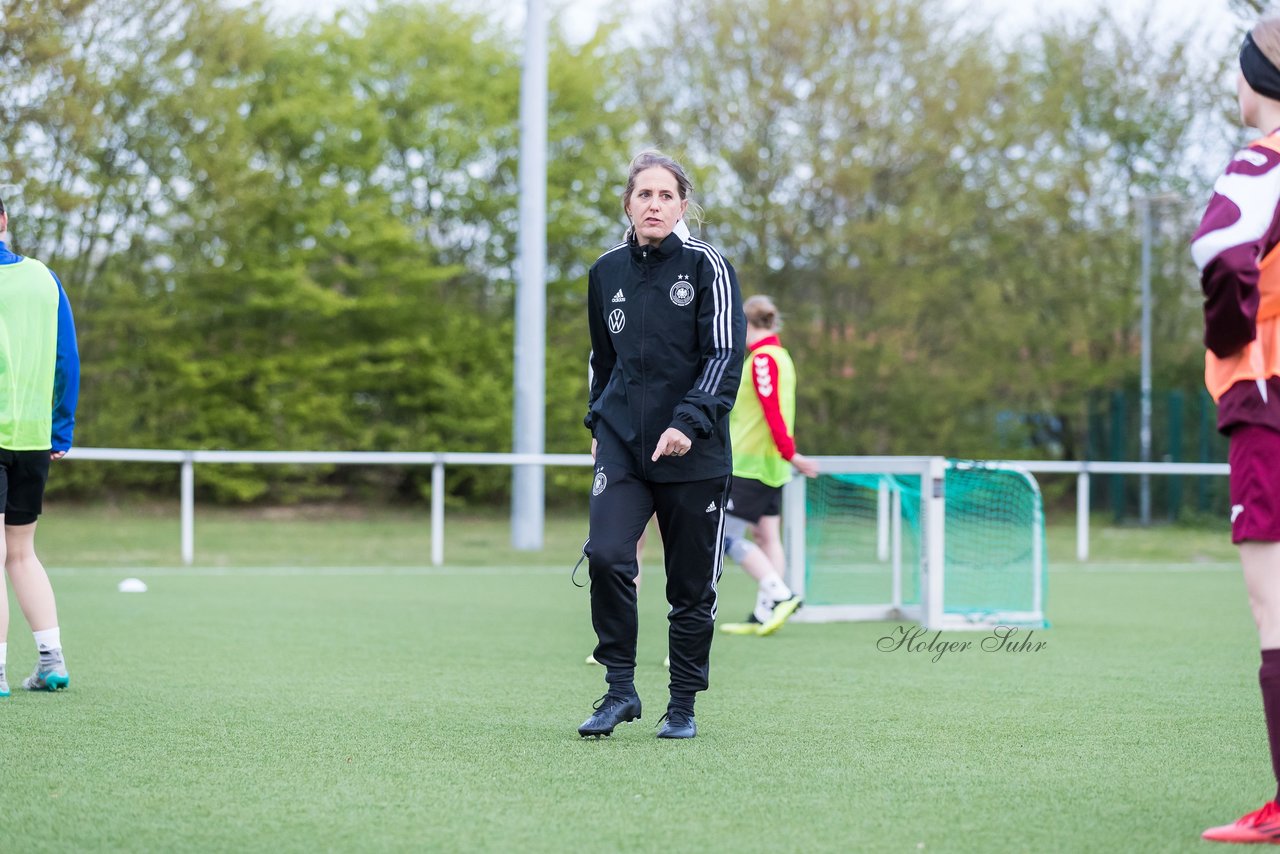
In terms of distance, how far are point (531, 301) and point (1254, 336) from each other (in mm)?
12597

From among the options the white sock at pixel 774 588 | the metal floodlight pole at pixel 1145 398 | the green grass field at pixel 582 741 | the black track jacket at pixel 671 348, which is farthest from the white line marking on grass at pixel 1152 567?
the black track jacket at pixel 671 348

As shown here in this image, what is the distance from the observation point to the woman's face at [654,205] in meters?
4.61

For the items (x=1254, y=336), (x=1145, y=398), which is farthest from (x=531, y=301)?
(x=1254, y=336)

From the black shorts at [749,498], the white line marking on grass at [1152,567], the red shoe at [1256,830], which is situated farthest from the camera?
the white line marking on grass at [1152,567]

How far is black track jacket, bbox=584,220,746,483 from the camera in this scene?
15.1 ft

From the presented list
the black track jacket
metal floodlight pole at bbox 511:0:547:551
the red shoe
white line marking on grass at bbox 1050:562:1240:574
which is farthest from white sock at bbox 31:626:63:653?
white line marking on grass at bbox 1050:562:1240:574

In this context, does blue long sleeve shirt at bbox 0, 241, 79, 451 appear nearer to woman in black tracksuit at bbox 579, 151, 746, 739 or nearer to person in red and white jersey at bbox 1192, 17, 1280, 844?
woman in black tracksuit at bbox 579, 151, 746, 739

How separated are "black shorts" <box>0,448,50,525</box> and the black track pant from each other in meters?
2.19

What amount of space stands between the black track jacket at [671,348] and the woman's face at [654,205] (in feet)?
0.20

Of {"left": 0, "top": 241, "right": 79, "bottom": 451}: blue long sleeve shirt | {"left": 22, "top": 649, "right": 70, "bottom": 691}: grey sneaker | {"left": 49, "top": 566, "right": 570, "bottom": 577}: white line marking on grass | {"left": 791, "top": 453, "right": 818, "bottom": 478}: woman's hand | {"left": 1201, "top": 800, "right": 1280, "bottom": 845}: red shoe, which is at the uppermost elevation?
{"left": 0, "top": 241, "right": 79, "bottom": 451}: blue long sleeve shirt

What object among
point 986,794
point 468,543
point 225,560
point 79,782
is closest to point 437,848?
point 79,782

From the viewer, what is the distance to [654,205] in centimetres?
460

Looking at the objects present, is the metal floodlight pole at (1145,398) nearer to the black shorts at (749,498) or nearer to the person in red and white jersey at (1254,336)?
the black shorts at (749,498)

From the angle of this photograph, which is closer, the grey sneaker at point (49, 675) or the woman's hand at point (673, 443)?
the woman's hand at point (673, 443)
